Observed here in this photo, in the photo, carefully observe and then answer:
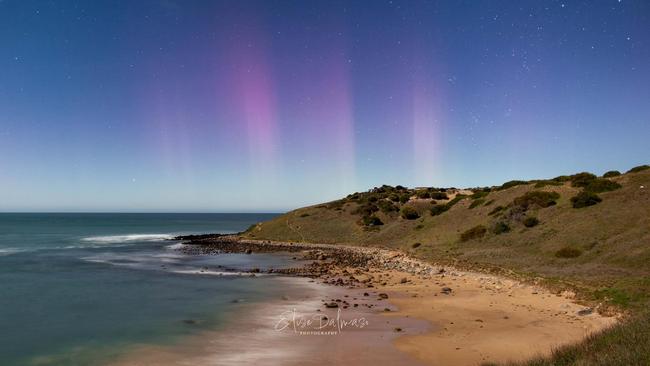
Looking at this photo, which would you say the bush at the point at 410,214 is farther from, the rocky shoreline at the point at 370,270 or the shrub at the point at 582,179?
the shrub at the point at 582,179

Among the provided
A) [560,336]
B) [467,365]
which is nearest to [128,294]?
[467,365]

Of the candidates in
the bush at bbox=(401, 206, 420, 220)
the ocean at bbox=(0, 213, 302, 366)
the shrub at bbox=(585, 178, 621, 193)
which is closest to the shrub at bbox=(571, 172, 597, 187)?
the shrub at bbox=(585, 178, 621, 193)

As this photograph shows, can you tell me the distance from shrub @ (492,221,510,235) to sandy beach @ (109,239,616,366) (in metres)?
16.3

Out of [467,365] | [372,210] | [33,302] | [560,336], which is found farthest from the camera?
[372,210]

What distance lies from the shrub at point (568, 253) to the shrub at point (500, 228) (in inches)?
461

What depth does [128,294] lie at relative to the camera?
99.9 feet

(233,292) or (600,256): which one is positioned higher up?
(600,256)

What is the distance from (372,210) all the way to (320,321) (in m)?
63.1

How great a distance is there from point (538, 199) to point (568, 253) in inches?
690

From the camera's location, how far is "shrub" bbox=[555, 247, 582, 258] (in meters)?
32.3

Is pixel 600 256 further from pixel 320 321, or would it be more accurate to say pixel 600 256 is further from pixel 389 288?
pixel 320 321

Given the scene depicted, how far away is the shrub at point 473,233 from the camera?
4753 centimetres

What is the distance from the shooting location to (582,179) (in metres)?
54.8

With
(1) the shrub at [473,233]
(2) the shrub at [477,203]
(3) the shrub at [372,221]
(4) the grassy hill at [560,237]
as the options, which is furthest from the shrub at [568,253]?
(3) the shrub at [372,221]
